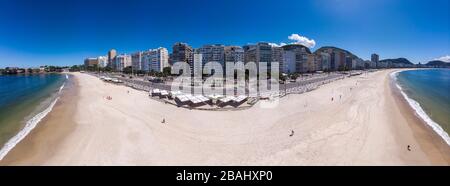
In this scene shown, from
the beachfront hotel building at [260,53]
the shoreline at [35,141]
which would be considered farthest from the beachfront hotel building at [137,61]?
the shoreline at [35,141]

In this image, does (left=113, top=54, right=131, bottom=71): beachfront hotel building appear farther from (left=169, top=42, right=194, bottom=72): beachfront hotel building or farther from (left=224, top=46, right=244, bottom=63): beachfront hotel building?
(left=224, top=46, right=244, bottom=63): beachfront hotel building

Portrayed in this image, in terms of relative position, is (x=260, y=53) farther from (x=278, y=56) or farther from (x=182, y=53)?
(x=182, y=53)

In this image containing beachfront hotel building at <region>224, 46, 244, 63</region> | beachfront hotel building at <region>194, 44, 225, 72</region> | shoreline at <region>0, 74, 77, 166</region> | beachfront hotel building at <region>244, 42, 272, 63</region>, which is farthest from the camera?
beachfront hotel building at <region>244, 42, 272, 63</region>

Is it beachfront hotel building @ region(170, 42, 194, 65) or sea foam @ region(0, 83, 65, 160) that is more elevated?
beachfront hotel building @ region(170, 42, 194, 65)

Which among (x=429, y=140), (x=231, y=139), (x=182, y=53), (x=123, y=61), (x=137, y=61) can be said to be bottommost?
(x=429, y=140)

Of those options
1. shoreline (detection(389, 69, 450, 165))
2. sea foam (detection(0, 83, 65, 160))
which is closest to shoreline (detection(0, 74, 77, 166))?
sea foam (detection(0, 83, 65, 160))

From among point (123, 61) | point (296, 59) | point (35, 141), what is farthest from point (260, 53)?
point (123, 61)

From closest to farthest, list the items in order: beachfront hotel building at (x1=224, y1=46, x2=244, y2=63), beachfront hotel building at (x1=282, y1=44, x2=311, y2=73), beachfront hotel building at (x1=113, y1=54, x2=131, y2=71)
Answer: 1. beachfront hotel building at (x1=224, y1=46, x2=244, y2=63)
2. beachfront hotel building at (x1=282, y1=44, x2=311, y2=73)
3. beachfront hotel building at (x1=113, y1=54, x2=131, y2=71)
